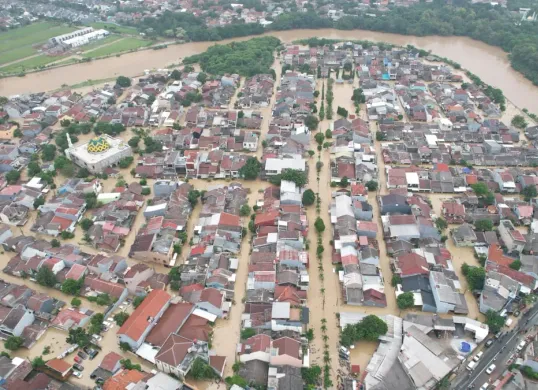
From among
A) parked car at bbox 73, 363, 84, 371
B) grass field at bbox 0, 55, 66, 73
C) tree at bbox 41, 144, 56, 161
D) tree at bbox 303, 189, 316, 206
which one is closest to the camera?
parked car at bbox 73, 363, 84, 371

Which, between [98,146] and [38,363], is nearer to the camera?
[38,363]

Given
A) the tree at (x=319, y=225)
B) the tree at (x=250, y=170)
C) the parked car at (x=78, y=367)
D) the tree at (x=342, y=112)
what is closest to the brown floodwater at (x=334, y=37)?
the tree at (x=342, y=112)

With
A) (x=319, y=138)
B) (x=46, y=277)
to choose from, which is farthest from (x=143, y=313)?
(x=319, y=138)

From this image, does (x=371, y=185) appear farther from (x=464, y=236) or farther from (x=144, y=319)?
(x=144, y=319)

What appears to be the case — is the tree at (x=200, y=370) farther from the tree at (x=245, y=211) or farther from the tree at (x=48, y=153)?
the tree at (x=48, y=153)

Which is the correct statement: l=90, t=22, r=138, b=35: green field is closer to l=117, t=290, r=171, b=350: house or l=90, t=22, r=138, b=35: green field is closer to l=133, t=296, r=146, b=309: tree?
l=133, t=296, r=146, b=309: tree

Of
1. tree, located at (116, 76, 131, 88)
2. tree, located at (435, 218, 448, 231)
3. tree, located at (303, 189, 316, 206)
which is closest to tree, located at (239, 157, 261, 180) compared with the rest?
tree, located at (303, 189, 316, 206)

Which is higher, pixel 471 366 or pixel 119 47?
pixel 471 366
